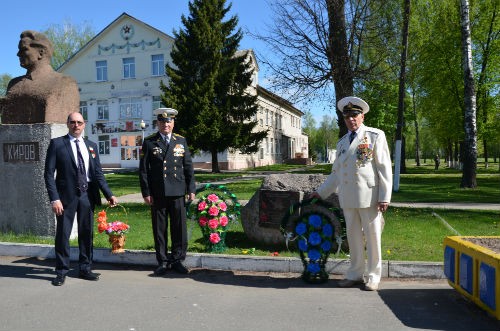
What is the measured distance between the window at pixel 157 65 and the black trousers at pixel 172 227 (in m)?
36.4

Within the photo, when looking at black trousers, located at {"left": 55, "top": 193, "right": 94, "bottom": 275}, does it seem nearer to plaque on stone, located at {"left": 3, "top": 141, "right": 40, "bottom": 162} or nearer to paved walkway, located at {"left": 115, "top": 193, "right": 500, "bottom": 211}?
plaque on stone, located at {"left": 3, "top": 141, "right": 40, "bottom": 162}

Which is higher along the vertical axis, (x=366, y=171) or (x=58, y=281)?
(x=366, y=171)

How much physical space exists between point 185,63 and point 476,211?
24742mm

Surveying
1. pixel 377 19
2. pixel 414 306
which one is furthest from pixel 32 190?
pixel 377 19

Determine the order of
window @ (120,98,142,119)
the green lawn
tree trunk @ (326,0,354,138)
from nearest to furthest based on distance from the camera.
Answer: the green lawn, tree trunk @ (326,0,354,138), window @ (120,98,142,119)

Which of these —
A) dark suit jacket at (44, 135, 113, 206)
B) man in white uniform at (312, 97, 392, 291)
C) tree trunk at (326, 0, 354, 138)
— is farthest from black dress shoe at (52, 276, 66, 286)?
tree trunk at (326, 0, 354, 138)

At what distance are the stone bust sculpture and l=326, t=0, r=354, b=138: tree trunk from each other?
10172mm

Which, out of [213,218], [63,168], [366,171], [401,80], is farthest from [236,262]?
[401,80]

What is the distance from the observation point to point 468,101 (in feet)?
55.3

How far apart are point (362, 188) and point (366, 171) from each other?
8.1 inches

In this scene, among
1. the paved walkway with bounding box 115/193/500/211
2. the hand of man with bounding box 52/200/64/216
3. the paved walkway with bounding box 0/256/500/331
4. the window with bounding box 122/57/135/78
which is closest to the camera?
the paved walkway with bounding box 0/256/500/331

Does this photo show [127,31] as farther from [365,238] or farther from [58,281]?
[365,238]

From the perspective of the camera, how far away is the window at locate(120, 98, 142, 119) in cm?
4181

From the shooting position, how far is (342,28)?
1606cm
